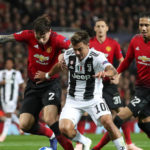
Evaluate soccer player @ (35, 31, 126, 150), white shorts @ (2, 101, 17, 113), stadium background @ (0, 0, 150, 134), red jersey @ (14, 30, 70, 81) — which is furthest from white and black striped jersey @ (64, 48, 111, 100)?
stadium background @ (0, 0, 150, 134)

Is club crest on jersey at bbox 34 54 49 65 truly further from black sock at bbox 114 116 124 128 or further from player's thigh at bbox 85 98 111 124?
black sock at bbox 114 116 124 128

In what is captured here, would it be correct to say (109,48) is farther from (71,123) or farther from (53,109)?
(71,123)

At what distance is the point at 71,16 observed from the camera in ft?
61.8

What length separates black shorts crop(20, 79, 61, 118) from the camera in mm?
7645

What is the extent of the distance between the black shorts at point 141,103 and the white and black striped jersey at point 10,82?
19.4 ft

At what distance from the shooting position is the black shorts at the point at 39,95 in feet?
25.1

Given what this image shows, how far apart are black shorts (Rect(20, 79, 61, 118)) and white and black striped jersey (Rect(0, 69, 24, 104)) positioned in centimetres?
528

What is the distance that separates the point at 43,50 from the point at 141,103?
175cm

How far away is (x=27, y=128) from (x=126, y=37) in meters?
11.4

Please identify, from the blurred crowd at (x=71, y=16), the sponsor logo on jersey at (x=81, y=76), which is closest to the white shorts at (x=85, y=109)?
the sponsor logo on jersey at (x=81, y=76)

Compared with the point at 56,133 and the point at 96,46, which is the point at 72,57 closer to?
the point at 56,133

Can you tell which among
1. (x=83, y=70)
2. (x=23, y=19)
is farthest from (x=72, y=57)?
(x=23, y=19)

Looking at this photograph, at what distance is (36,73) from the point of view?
7609 mm

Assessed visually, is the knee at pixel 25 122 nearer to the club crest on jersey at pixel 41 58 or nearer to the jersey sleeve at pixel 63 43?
the club crest on jersey at pixel 41 58
